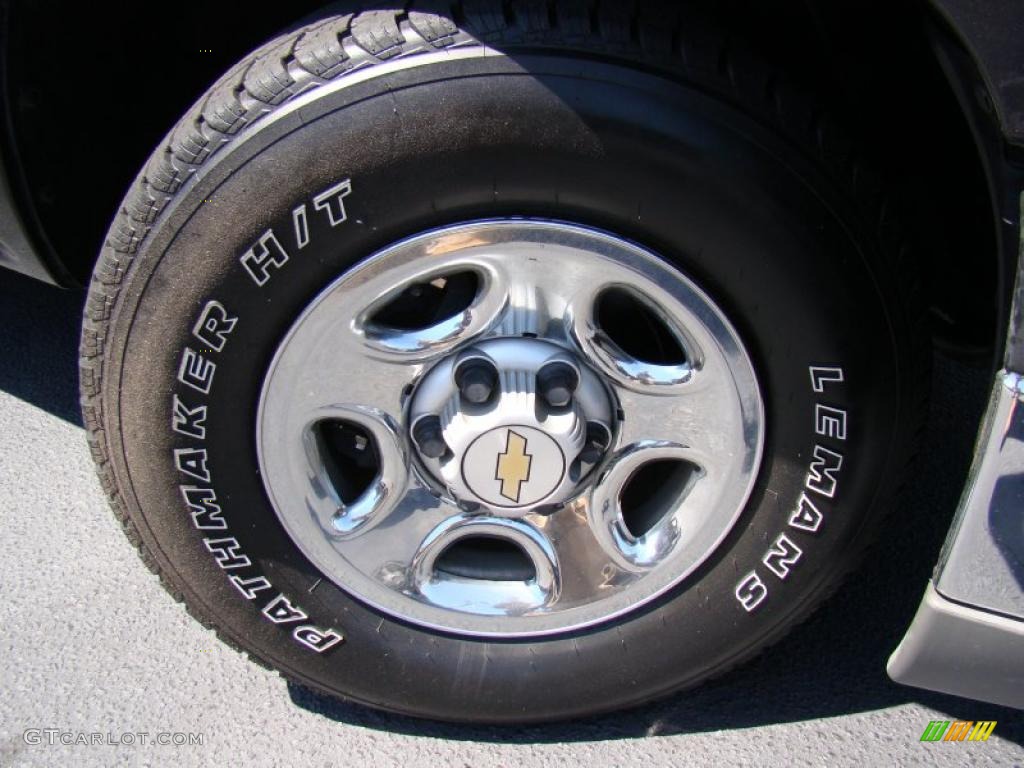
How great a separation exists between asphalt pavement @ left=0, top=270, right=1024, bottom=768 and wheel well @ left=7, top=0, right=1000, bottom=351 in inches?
26.0

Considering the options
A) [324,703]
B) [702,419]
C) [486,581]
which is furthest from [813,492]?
[324,703]

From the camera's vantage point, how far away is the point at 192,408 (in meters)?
1.52

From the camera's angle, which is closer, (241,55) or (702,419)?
(702,419)

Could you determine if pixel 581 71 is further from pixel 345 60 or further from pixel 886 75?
pixel 886 75

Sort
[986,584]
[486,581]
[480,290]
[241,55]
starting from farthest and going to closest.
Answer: [241,55] → [486,581] → [480,290] → [986,584]

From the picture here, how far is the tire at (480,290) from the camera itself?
52.6 inches

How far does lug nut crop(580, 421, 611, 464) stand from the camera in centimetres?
158

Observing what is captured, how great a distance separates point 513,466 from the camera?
158 centimetres

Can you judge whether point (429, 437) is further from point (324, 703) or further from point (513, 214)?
point (324, 703)

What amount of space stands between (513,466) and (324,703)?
2.18 ft

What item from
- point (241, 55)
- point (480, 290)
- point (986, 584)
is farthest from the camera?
point (241, 55)

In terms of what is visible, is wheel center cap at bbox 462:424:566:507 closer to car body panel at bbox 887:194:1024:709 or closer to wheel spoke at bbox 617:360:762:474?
wheel spoke at bbox 617:360:762:474

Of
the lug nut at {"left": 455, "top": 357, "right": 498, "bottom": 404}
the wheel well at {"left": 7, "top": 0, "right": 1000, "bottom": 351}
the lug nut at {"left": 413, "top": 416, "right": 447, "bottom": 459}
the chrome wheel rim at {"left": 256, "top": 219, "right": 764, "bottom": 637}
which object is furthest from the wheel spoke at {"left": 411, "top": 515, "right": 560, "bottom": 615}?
the wheel well at {"left": 7, "top": 0, "right": 1000, "bottom": 351}

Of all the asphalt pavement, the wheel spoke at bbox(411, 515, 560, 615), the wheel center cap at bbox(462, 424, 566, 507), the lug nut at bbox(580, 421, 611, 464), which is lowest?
the asphalt pavement
